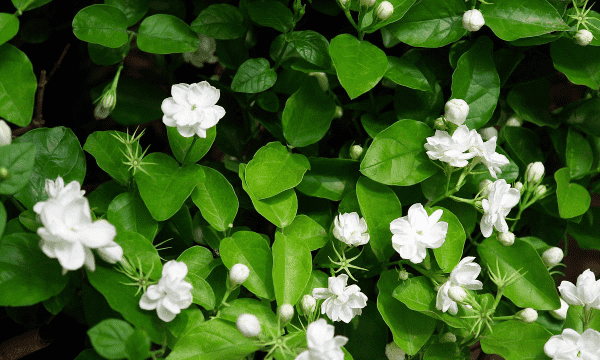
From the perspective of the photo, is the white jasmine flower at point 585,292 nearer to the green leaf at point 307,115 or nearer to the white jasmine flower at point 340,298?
the white jasmine flower at point 340,298

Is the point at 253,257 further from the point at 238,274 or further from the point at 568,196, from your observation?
the point at 568,196

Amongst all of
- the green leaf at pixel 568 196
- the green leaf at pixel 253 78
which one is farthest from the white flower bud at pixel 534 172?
the green leaf at pixel 253 78

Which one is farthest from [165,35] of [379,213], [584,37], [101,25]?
[584,37]

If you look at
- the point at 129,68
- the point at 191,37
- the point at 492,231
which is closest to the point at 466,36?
the point at 492,231

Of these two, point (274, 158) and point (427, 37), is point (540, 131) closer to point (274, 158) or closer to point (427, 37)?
point (427, 37)

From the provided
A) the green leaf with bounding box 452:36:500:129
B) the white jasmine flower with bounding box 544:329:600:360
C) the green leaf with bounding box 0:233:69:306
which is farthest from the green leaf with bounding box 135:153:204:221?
the white jasmine flower with bounding box 544:329:600:360

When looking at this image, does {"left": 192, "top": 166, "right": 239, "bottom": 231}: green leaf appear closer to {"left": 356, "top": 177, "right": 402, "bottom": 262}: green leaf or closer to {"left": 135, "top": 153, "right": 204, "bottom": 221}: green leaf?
{"left": 135, "top": 153, "right": 204, "bottom": 221}: green leaf
